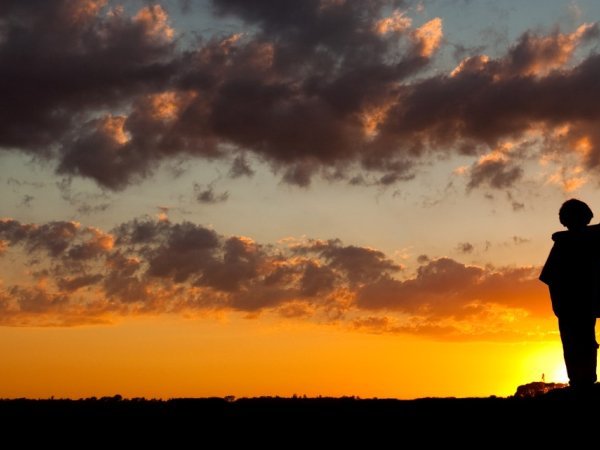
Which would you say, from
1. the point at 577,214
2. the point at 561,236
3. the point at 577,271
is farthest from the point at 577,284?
the point at 577,214

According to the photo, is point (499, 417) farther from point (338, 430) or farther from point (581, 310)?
point (581, 310)

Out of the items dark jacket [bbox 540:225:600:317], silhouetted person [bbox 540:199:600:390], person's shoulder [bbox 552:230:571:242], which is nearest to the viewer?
silhouetted person [bbox 540:199:600:390]

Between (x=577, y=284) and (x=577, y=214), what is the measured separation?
148 cm

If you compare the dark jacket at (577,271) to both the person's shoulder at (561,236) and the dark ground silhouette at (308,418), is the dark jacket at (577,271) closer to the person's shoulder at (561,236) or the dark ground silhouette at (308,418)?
the person's shoulder at (561,236)

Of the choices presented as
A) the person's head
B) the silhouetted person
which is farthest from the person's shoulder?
the person's head

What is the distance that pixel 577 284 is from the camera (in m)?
17.7

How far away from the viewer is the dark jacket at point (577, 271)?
1755cm

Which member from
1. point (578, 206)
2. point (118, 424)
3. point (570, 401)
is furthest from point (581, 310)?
point (118, 424)

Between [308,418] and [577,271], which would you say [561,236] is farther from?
[308,418]

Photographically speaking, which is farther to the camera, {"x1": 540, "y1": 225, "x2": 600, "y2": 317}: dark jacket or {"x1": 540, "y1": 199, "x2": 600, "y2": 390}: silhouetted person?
{"x1": 540, "y1": 225, "x2": 600, "y2": 317}: dark jacket

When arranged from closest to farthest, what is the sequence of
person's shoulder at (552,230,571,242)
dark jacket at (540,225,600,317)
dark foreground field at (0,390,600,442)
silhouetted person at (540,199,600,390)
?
1. dark foreground field at (0,390,600,442)
2. silhouetted person at (540,199,600,390)
3. dark jacket at (540,225,600,317)
4. person's shoulder at (552,230,571,242)

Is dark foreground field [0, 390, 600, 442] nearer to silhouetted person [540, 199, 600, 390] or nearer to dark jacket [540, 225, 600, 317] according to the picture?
silhouetted person [540, 199, 600, 390]

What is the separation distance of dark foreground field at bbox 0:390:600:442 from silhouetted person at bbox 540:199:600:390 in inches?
92.1

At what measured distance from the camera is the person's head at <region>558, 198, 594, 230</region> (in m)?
17.6
